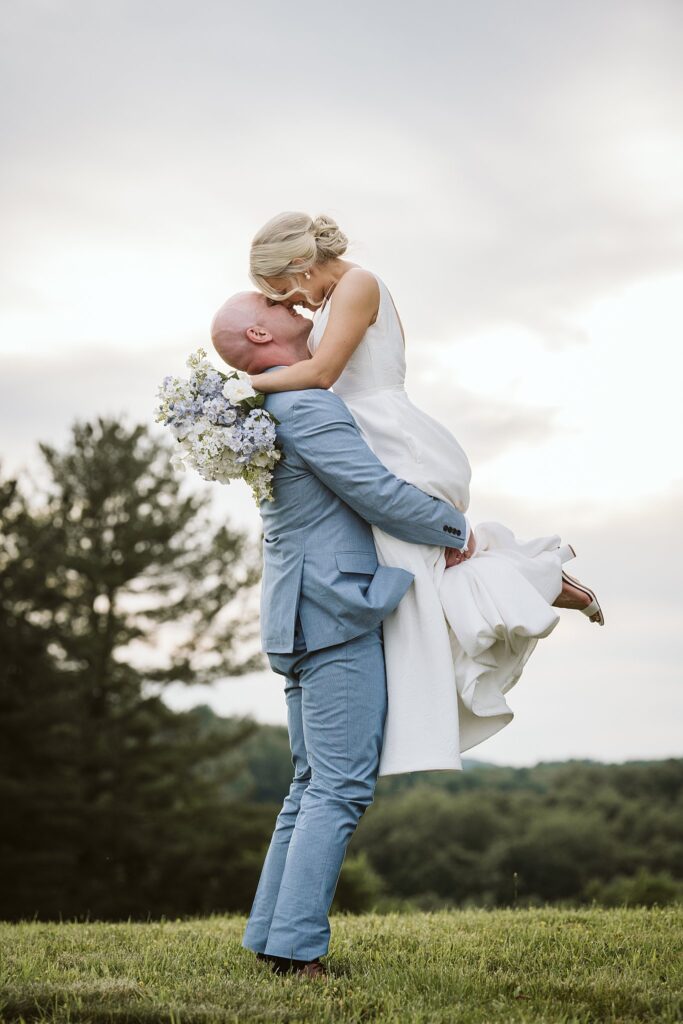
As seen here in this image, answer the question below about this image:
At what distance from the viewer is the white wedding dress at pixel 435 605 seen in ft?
12.7

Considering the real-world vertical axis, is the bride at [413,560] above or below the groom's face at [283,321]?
below

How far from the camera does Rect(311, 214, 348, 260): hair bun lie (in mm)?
4113

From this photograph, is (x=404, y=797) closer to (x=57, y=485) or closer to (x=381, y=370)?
(x=57, y=485)

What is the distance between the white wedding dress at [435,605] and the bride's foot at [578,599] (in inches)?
3.8

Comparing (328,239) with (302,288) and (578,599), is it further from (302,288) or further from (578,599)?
(578,599)

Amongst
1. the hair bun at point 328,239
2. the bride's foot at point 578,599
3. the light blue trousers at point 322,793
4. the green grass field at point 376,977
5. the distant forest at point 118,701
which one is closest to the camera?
the green grass field at point 376,977

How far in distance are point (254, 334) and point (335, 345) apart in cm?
33

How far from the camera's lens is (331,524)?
3.97 meters

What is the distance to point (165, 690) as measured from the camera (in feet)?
74.0

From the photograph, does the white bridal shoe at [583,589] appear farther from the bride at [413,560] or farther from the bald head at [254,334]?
the bald head at [254,334]

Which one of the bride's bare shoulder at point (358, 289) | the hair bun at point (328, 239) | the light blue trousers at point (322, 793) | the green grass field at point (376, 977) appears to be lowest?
the green grass field at point (376, 977)

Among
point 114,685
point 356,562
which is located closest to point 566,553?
point 356,562

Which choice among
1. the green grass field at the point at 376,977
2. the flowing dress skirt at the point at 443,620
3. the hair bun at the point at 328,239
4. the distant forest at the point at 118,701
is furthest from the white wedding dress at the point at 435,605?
the distant forest at the point at 118,701

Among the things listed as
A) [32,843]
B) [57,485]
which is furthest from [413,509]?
[57,485]
